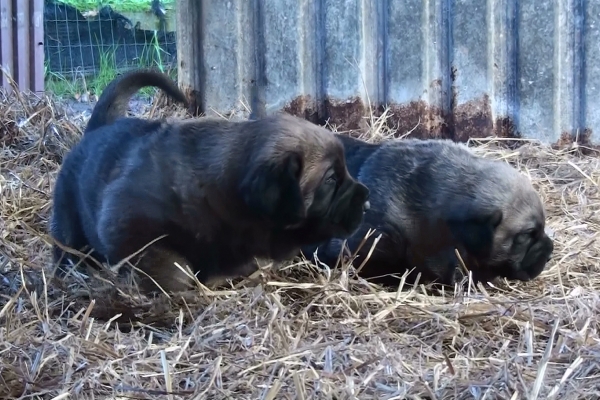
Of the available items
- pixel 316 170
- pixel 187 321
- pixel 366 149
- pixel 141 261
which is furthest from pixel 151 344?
pixel 366 149

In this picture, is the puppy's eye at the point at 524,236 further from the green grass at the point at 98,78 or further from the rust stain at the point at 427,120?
the green grass at the point at 98,78

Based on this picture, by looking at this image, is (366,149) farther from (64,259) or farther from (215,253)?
(64,259)

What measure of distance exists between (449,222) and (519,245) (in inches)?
12.6

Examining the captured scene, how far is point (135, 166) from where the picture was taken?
3.99m

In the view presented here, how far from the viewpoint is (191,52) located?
6750 millimetres

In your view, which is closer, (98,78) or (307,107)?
(307,107)

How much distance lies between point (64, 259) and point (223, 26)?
8.97ft

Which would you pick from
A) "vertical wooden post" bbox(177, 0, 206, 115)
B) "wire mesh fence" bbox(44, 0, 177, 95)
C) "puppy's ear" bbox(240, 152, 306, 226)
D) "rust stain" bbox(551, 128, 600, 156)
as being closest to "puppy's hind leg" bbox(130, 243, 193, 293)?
"puppy's ear" bbox(240, 152, 306, 226)

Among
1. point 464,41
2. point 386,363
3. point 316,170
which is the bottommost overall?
point 386,363

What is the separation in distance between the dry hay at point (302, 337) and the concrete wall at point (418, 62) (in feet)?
6.08

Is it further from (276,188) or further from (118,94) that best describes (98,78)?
(276,188)

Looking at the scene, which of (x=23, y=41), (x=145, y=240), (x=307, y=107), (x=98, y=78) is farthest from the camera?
(x=98, y=78)

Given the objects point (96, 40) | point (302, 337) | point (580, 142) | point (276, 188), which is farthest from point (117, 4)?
point (302, 337)

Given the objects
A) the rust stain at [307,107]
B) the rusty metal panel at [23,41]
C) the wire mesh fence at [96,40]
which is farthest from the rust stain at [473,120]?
the wire mesh fence at [96,40]
